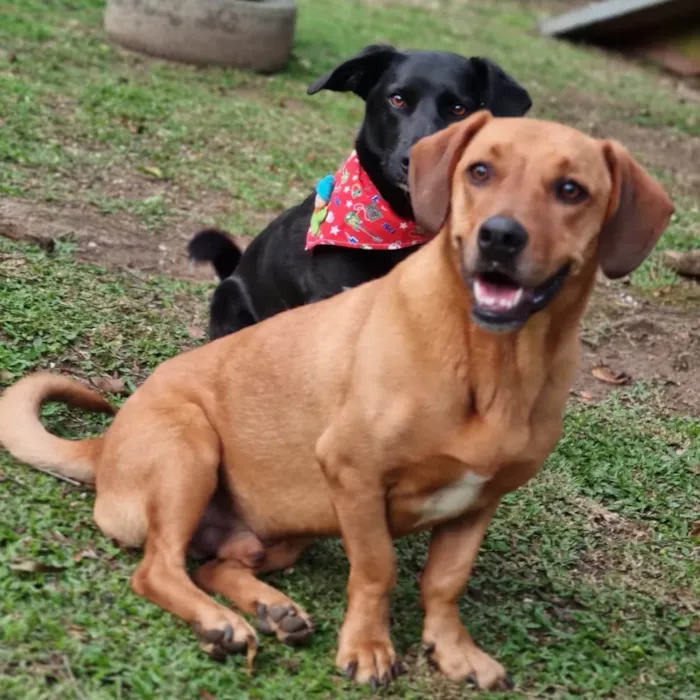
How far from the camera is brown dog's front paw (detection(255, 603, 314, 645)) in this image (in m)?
3.66

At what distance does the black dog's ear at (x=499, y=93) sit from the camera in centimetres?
586

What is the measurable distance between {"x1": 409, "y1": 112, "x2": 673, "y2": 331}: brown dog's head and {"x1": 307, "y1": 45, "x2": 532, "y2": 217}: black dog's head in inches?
69.9

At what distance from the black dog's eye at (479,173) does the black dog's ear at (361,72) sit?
8.20 ft

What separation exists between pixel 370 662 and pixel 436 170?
156 centimetres

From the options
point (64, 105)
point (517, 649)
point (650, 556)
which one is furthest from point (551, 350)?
point (64, 105)

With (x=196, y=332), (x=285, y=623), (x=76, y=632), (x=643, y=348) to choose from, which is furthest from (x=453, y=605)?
(x=643, y=348)

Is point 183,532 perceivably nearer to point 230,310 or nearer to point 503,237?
point 503,237

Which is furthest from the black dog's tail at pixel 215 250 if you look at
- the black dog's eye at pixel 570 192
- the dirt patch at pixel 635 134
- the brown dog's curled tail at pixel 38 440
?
the dirt patch at pixel 635 134

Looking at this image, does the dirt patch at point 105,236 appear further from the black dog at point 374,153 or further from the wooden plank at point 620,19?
the wooden plank at point 620,19

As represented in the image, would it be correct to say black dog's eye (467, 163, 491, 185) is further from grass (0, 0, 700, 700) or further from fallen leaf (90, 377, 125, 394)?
fallen leaf (90, 377, 125, 394)

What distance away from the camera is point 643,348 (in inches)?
269

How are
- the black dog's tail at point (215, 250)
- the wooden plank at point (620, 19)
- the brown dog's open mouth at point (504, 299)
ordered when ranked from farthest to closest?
the wooden plank at point (620, 19), the black dog's tail at point (215, 250), the brown dog's open mouth at point (504, 299)

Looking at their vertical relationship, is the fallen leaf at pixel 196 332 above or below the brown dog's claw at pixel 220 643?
below

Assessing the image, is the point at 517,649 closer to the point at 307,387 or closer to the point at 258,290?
the point at 307,387
